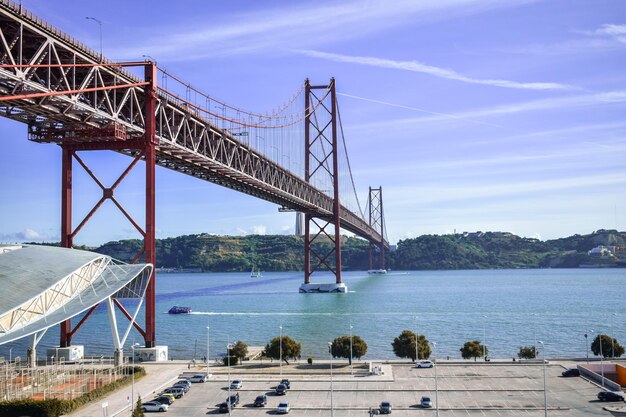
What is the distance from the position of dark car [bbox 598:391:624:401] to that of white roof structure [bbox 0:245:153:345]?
23.5 metres

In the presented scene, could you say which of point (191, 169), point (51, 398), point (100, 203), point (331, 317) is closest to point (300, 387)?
point (51, 398)

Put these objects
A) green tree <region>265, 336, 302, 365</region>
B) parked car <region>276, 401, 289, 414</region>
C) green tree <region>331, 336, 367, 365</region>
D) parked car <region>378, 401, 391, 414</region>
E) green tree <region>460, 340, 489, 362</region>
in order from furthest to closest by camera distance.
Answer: green tree <region>460, 340, 489, 362</region> < green tree <region>331, 336, 367, 365</region> < green tree <region>265, 336, 302, 365</region> < parked car <region>276, 401, 289, 414</region> < parked car <region>378, 401, 391, 414</region>

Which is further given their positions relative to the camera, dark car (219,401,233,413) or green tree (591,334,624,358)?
green tree (591,334,624,358)

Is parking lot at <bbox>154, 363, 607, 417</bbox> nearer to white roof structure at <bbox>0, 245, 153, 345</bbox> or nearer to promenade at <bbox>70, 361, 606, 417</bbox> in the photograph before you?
promenade at <bbox>70, 361, 606, 417</bbox>

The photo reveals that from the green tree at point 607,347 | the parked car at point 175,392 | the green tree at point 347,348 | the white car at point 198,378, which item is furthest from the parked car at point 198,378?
the green tree at point 607,347

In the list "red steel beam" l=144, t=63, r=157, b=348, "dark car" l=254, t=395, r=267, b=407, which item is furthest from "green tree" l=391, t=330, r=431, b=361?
"red steel beam" l=144, t=63, r=157, b=348

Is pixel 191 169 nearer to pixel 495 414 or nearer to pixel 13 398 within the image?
pixel 13 398

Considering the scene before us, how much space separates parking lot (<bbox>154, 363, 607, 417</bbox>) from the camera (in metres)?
30.0

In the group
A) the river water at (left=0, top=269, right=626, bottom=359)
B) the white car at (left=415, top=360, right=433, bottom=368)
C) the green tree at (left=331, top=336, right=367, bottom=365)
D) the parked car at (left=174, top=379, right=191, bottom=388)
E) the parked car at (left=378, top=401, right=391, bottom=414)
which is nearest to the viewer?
the parked car at (left=378, top=401, right=391, bottom=414)

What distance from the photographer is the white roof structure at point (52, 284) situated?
31.8m

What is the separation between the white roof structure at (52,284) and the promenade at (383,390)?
14.9 ft

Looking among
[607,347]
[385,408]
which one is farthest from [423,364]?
[607,347]

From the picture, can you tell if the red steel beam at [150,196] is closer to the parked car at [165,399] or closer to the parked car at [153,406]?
the parked car at [165,399]

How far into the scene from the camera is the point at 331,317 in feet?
241
